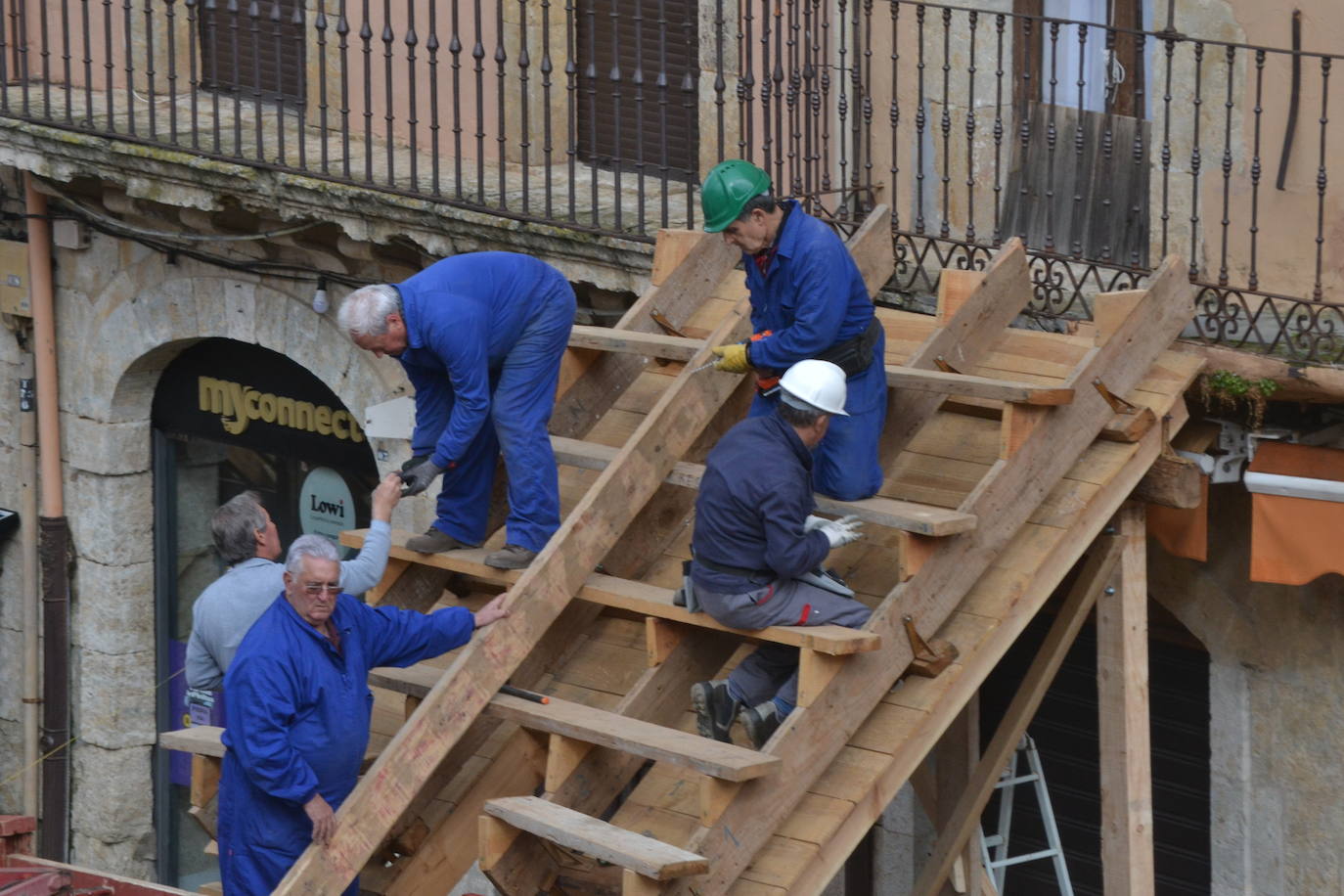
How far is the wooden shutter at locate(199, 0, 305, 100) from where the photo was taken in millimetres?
11469

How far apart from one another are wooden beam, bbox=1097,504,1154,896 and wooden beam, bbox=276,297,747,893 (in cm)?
167

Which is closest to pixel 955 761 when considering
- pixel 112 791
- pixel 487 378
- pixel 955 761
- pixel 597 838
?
pixel 955 761

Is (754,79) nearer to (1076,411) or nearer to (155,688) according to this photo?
(1076,411)

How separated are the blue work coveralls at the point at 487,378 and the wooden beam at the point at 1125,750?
6.79 ft

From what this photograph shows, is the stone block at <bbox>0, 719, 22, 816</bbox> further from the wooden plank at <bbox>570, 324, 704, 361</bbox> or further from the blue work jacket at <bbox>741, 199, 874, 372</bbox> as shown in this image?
the blue work jacket at <bbox>741, 199, 874, 372</bbox>

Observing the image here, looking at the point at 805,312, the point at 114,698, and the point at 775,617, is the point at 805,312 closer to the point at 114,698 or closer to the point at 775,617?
the point at 775,617

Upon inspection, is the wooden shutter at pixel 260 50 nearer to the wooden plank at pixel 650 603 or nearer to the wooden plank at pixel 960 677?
the wooden plank at pixel 650 603

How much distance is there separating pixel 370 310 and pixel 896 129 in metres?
2.93

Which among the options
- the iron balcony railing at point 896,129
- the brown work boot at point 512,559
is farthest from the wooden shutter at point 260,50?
the brown work boot at point 512,559

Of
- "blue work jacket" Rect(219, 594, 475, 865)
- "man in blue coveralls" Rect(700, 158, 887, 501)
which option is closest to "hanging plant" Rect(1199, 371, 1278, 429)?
"man in blue coveralls" Rect(700, 158, 887, 501)

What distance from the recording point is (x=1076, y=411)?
736cm

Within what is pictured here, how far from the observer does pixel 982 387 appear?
7137mm

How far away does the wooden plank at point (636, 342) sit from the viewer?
773 cm

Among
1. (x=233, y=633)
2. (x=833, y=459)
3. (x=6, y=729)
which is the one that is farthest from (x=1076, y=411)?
(x=6, y=729)
